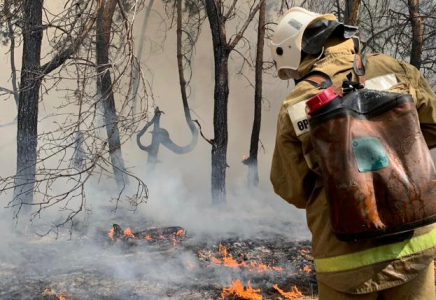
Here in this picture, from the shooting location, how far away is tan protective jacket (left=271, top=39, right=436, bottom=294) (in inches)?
85.5

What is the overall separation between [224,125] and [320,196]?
6248 mm

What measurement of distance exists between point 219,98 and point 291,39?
19.2 feet

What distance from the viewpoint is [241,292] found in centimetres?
475

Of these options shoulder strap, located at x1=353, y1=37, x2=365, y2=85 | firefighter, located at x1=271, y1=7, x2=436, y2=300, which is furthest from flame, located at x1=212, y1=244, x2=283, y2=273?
shoulder strap, located at x1=353, y1=37, x2=365, y2=85

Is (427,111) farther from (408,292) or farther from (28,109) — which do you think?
(28,109)

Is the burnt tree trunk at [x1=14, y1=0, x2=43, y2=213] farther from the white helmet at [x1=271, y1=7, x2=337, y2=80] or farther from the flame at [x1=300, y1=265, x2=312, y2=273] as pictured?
the white helmet at [x1=271, y1=7, x2=337, y2=80]

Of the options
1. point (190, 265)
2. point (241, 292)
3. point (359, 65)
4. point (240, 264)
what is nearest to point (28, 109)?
point (190, 265)

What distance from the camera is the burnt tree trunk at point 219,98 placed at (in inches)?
316

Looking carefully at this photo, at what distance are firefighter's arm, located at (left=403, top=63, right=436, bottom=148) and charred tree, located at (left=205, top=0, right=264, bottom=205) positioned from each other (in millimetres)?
5715

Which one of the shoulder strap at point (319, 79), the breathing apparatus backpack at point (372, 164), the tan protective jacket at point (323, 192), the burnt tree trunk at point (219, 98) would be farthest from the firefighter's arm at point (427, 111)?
the burnt tree trunk at point (219, 98)

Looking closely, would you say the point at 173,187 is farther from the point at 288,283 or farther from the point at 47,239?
the point at 288,283

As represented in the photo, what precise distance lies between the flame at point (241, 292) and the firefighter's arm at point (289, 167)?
8.22ft

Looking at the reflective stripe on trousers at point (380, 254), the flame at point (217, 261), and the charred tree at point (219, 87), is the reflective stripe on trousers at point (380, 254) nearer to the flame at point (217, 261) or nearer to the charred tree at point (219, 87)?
the flame at point (217, 261)

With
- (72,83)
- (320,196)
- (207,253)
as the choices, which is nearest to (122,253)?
(207,253)
